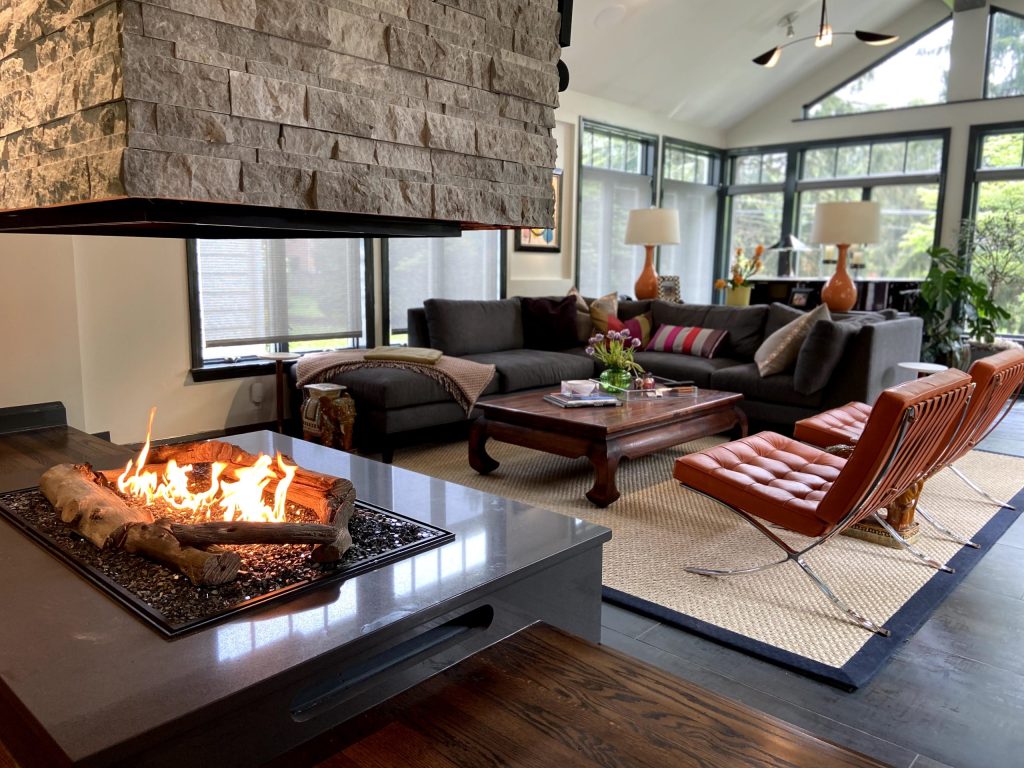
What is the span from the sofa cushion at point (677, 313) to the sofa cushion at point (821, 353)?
1256mm

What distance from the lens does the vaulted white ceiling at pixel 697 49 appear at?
633 cm

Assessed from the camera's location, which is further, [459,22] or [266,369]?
[266,369]

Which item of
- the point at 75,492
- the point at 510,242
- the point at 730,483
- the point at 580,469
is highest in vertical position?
the point at 510,242

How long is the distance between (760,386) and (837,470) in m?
1.96

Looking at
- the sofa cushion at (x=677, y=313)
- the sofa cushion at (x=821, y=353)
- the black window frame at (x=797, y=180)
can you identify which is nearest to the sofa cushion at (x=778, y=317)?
the sofa cushion at (x=677, y=313)

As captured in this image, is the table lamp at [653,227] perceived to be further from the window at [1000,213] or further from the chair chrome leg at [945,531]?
the chair chrome leg at [945,531]

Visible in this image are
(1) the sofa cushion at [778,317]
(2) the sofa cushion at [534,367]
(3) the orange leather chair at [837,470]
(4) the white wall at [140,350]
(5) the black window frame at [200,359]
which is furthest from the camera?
(1) the sofa cushion at [778,317]

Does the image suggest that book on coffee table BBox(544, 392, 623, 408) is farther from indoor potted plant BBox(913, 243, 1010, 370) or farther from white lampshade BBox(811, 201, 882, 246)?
indoor potted plant BBox(913, 243, 1010, 370)

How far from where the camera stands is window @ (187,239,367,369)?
185 inches

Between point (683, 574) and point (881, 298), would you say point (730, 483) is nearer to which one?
point (683, 574)

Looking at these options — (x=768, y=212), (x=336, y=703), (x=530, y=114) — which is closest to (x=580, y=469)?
(x=530, y=114)

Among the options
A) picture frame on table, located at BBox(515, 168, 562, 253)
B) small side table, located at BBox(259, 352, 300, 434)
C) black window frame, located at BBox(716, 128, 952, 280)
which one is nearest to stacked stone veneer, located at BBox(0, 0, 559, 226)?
small side table, located at BBox(259, 352, 300, 434)

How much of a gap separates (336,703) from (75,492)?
82 centimetres

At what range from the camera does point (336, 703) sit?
121 centimetres
